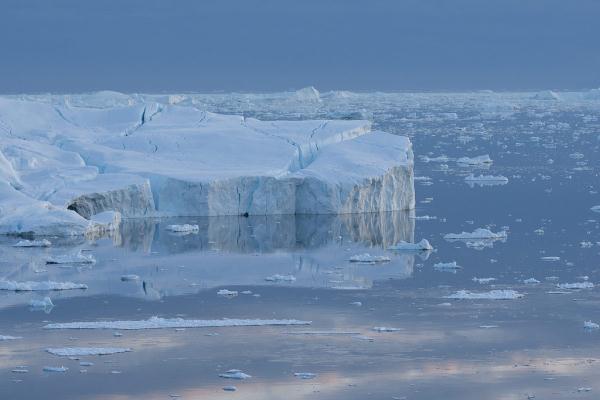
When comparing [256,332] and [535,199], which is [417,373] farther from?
[535,199]

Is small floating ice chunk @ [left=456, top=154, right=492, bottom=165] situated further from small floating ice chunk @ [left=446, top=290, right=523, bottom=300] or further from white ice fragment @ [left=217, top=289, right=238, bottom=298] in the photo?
white ice fragment @ [left=217, top=289, right=238, bottom=298]

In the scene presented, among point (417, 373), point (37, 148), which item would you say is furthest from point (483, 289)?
point (37, 148)


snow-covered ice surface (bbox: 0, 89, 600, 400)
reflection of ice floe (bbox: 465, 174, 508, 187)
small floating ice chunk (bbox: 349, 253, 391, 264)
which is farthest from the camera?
reflection of ice floe (bbox: 465, 174, 508, 187)

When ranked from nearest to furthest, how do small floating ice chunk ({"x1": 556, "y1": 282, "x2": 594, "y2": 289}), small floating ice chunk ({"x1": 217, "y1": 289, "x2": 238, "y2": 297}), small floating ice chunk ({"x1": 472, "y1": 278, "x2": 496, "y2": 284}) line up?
small floating ice chunk ({"x1": 217, "y1": 289, "x2": 238, "y2": 297}), small floating ice chunk ({"x1": 556, "y1": 282, "x2": 594, "y2": 289}), small floating ice chunk ({"x1": 472, "y1": 278, "x2": 496, "y2": 284})

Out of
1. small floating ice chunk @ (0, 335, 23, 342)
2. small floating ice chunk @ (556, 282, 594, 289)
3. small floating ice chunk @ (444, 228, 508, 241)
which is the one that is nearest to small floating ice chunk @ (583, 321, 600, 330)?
small floating ice chunk @ (556, 282, 594, 289)

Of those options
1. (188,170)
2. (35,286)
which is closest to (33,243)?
(35,286)

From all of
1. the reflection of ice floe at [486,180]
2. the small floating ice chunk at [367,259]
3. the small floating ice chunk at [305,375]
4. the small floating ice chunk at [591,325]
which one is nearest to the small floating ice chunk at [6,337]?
the small floating ice chunk at [305,375]
